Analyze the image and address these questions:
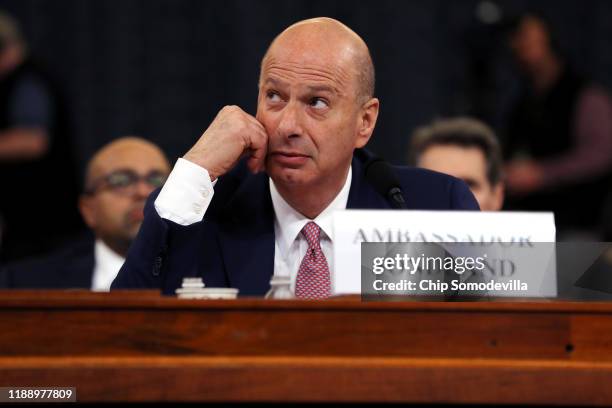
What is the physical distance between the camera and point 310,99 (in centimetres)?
227

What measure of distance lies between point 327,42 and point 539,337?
2.98ft

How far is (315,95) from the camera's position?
2271 millimetres

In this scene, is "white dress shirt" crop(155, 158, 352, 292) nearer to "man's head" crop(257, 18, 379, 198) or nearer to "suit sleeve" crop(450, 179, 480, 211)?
"man's head" crop(257, 18, 379, 198)

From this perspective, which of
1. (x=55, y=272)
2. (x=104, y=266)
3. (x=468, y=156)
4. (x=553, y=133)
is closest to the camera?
(x=468, y=156)

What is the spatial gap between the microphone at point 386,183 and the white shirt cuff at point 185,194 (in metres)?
0.31

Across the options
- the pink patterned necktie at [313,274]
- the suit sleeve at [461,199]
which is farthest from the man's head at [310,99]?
the suit sleeve at [461,199]

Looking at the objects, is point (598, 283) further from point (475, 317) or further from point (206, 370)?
point (206, 370)

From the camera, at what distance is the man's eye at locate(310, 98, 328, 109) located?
7.48 ft

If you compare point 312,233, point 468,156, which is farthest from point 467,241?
point 468,156

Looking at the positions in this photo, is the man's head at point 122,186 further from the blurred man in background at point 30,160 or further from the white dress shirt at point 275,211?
the white dress shirt at point 275,211

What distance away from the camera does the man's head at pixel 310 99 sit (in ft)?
7.38

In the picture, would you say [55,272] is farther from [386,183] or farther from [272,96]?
[386,183]

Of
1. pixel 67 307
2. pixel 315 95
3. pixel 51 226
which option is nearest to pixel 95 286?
pixel 51 226

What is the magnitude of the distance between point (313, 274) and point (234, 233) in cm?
21
